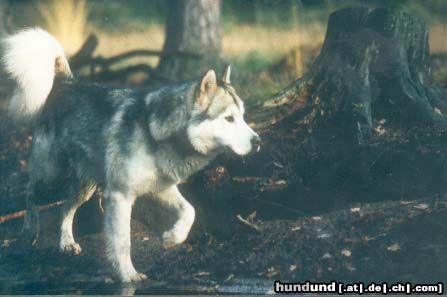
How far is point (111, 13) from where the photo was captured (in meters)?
7.43

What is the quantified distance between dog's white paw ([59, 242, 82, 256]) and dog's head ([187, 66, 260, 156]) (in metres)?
1.81

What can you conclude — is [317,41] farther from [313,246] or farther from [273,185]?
[313,246]

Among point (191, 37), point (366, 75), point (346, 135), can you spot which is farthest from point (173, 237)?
point (366, 75)

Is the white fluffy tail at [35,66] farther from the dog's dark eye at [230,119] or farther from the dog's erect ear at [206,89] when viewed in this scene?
the dog's dark eye at [230,119]

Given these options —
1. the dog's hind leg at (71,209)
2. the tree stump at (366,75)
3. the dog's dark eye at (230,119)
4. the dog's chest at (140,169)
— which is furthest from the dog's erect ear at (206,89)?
the dog's hind leg at (71,209)

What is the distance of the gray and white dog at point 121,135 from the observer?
6086 millimetres

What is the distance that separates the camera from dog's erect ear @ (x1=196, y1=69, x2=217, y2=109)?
19.7 ft

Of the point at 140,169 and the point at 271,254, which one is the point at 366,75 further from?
the point at 140,169

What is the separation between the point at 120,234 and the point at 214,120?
1.43 m

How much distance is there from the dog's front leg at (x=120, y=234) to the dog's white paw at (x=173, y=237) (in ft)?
1.21

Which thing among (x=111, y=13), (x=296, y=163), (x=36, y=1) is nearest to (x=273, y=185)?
(x=296, y=163)

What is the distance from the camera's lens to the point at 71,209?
277 inches

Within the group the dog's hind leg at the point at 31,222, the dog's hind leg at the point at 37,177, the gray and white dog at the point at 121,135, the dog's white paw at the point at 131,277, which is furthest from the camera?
the dog's hind leg at the point at 31,222

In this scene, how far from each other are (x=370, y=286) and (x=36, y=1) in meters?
4.81
